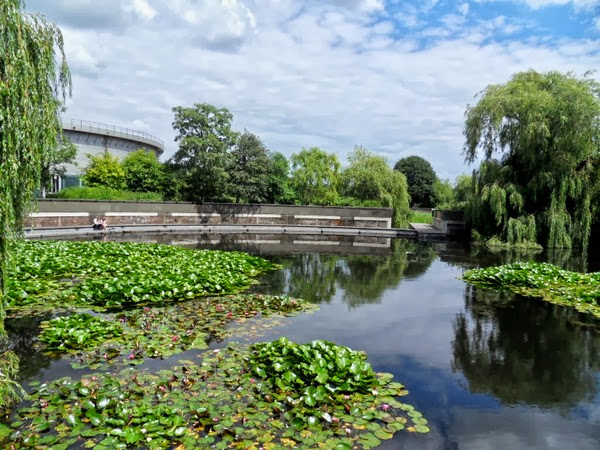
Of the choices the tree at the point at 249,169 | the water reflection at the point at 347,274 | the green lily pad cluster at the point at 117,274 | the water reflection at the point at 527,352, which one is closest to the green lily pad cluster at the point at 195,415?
the water reflection at the point at 527,352

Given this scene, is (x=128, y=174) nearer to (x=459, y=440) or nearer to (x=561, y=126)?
(x=561, y=126)

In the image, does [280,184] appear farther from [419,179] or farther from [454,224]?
[419,179]

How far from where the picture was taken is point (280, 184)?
3616 cm

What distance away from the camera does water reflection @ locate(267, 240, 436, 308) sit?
37.6 feet

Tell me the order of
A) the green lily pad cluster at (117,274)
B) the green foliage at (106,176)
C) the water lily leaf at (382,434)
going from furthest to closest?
the green foliage at (106,176)
the green lily pad cluster at (117,274)
the water lily leaf at (382,434)

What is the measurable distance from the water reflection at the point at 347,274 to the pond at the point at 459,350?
0.22 feet

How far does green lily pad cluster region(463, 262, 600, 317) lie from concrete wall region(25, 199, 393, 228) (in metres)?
18.9

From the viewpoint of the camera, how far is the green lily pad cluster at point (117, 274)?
9234 mm

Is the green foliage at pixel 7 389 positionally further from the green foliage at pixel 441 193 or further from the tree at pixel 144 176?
the green foliage at pixel 441 193

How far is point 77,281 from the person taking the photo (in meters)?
11.0

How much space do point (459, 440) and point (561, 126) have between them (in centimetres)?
2366

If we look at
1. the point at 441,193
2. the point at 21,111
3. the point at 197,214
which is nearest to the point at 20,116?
the point at 21,111

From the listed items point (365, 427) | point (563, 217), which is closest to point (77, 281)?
point (365, 427)

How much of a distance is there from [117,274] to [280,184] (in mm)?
25393
